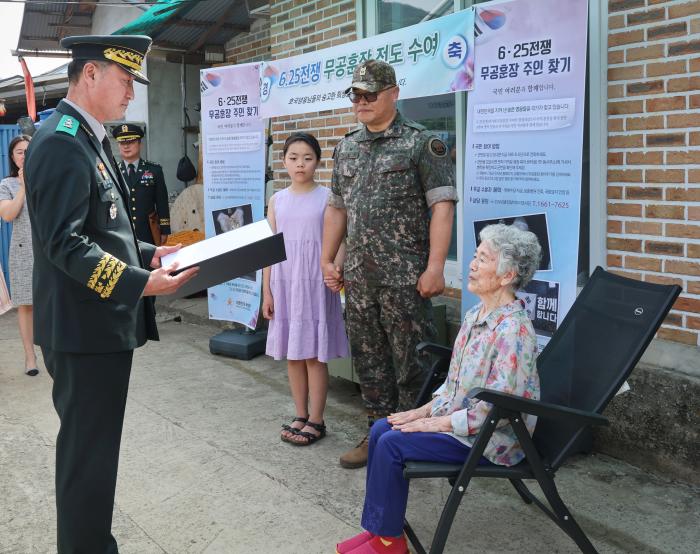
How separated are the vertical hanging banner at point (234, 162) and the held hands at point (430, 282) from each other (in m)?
2.46

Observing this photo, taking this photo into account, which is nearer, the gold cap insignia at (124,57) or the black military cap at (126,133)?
the gold cap insignia at (124,57)

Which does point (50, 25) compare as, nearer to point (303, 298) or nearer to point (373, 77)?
point (303, 298)

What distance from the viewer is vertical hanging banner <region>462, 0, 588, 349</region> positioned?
3463 millimetres

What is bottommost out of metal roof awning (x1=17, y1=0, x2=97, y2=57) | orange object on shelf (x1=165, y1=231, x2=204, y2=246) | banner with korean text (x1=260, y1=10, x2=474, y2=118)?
orange object on shelf (x1=165, y1=231, x2=204, y2=246)

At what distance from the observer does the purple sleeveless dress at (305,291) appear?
4.04m

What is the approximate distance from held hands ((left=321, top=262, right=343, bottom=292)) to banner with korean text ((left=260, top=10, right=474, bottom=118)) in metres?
1.07

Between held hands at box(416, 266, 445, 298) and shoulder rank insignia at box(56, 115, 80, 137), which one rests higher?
shoulder rank insignia at box(56, 115, 80, 137)

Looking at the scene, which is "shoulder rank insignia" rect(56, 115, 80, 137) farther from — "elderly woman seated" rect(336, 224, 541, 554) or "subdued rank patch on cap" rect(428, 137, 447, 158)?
"subdued rank patch on cap" rect(428, 137, 447, 158)

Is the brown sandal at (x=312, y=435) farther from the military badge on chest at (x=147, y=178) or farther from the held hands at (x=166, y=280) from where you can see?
the military badge on chest at (x=147, y=178)

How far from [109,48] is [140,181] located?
14.6 feet

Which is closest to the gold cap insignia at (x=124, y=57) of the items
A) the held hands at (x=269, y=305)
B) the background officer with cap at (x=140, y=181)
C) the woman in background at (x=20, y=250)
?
the held hands at (x=269, y=305)

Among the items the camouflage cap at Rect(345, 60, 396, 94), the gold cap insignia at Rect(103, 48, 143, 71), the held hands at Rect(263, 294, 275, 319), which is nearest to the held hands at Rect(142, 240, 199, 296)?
the gold cap insignia at Rect(103, 48, 143, 71)

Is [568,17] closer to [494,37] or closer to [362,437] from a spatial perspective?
[494,37]

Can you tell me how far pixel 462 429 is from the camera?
2627 millimetres
